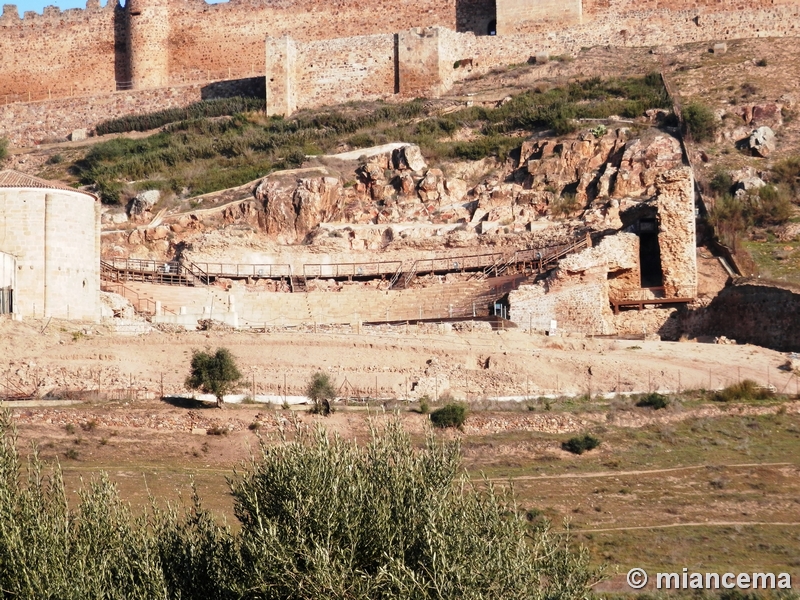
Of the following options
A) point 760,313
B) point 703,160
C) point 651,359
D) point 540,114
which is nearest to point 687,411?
point 651,359

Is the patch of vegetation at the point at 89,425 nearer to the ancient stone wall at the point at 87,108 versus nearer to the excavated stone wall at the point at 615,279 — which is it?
the excavated stone wall at the point at 615,279

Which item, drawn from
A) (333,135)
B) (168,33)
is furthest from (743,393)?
(168,33)

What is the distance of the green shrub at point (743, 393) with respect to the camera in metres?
27.9

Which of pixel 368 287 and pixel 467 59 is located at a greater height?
pixel 467 59

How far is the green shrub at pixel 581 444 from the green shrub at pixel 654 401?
238 centimetres

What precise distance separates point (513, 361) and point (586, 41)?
2278cm

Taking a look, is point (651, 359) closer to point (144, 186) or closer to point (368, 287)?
point (368, 287)

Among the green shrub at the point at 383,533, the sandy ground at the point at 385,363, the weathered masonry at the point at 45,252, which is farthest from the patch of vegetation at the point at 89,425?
the green shrub at the point at 383,533

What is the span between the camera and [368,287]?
36750 mm

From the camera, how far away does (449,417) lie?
2573cm

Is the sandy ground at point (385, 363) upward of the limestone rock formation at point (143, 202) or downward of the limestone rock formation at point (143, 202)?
downward

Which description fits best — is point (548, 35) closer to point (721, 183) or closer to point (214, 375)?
point (721, 183)

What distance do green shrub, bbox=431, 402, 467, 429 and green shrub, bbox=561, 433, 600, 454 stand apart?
185cm

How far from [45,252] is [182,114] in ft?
74.8
